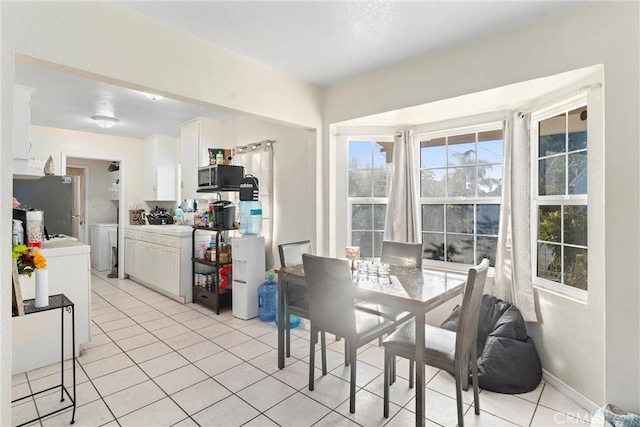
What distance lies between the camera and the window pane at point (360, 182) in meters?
3.67

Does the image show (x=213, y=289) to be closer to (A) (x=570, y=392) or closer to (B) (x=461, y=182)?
(B) (x=461, y=182)

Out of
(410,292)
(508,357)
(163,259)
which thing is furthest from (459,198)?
(163,259)

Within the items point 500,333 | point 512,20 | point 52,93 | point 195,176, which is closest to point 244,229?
point 195,176

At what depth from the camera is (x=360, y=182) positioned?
3.68 meters

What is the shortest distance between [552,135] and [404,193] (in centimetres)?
134

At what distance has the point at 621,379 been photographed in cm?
185

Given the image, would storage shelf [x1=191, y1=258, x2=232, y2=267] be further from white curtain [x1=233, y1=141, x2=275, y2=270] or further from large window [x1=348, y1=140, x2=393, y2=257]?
large window [x1=348, y1=140, x2=393, y2=257]

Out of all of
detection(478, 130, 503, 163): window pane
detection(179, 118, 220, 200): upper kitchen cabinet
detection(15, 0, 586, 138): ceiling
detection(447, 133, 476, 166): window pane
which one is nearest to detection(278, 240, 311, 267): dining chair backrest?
detection(15, 0, 586, 138): ceiling

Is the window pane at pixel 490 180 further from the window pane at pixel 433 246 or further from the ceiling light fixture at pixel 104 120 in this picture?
the ceiling light fixture at pixel 104 120

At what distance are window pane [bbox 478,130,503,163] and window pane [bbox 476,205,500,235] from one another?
1.49 feet

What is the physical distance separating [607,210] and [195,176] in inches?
184

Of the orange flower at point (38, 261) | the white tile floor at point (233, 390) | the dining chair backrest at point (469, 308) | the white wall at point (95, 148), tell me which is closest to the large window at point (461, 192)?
the white tile floor at point (233, 390)

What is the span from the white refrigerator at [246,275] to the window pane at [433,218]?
6.31ft

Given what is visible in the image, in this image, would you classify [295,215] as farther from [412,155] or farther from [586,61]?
[586,61]
